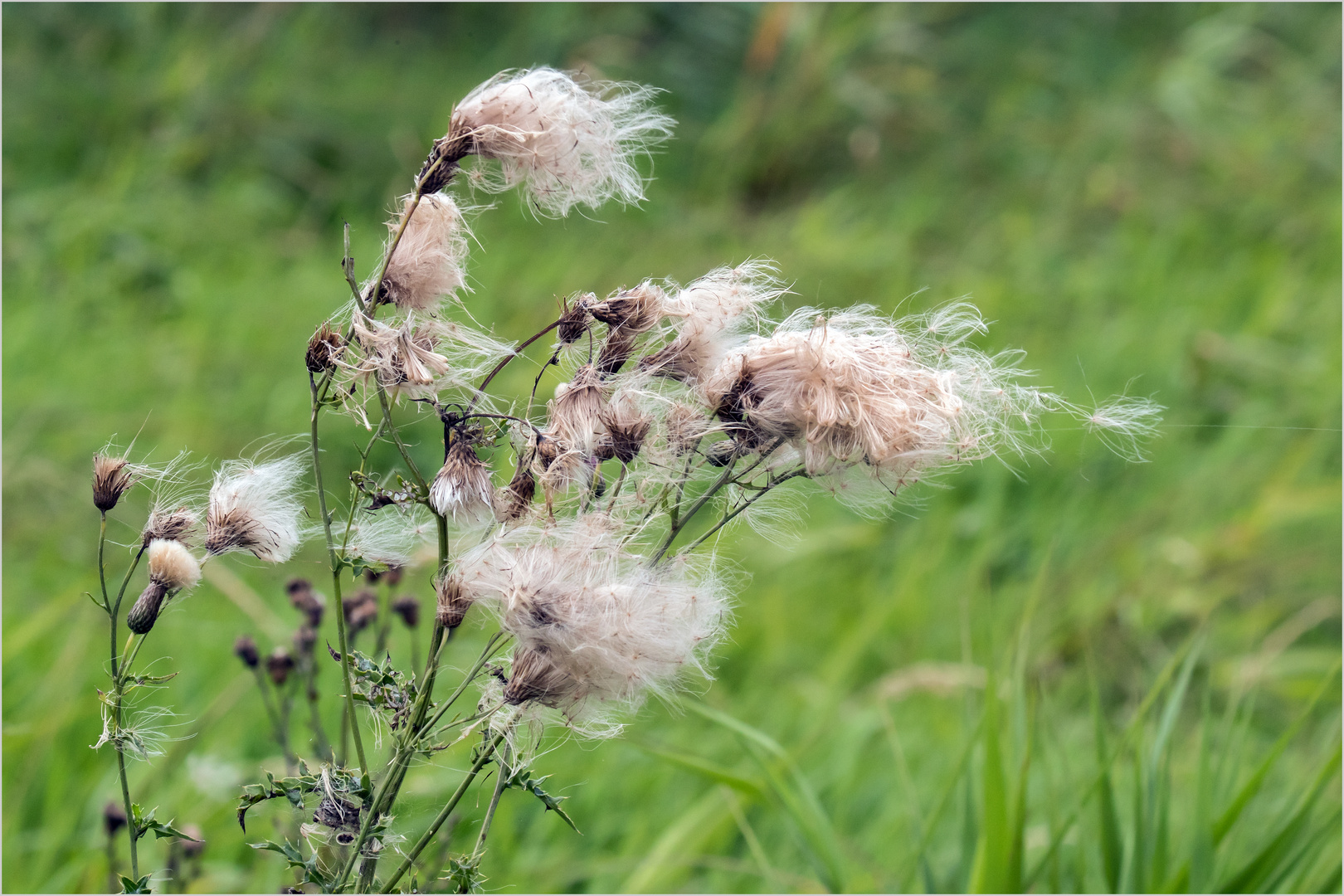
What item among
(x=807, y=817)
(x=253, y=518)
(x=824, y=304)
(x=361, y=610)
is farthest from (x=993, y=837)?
(x=253, y=518)

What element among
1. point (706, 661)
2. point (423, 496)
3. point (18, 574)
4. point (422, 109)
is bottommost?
point (706, 661)

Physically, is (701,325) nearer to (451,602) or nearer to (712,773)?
(451,602)

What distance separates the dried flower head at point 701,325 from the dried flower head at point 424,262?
0.45 feet

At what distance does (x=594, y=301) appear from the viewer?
2.04ft

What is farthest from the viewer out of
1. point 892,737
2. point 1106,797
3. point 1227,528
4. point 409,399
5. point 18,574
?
point 1227,528

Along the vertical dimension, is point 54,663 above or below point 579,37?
below

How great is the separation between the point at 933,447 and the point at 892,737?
73 cm

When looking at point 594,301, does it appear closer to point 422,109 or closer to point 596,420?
point 596,420

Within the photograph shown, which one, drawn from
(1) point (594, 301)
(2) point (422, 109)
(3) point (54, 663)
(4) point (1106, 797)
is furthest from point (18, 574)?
(2) point (422, 109)

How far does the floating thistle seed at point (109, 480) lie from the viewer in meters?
0.66

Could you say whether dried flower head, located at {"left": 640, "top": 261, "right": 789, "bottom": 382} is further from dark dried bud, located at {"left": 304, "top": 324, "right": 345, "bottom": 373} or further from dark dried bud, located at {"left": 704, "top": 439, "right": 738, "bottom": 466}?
dark dried bud, located at {"left": 304, "top": 324, "right": 345, "bottom": 373}

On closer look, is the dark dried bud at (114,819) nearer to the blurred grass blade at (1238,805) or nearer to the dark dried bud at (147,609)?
the dark dried bud at (147,609)

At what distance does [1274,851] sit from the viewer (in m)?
1.11

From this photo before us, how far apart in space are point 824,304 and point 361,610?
57 centimetres
